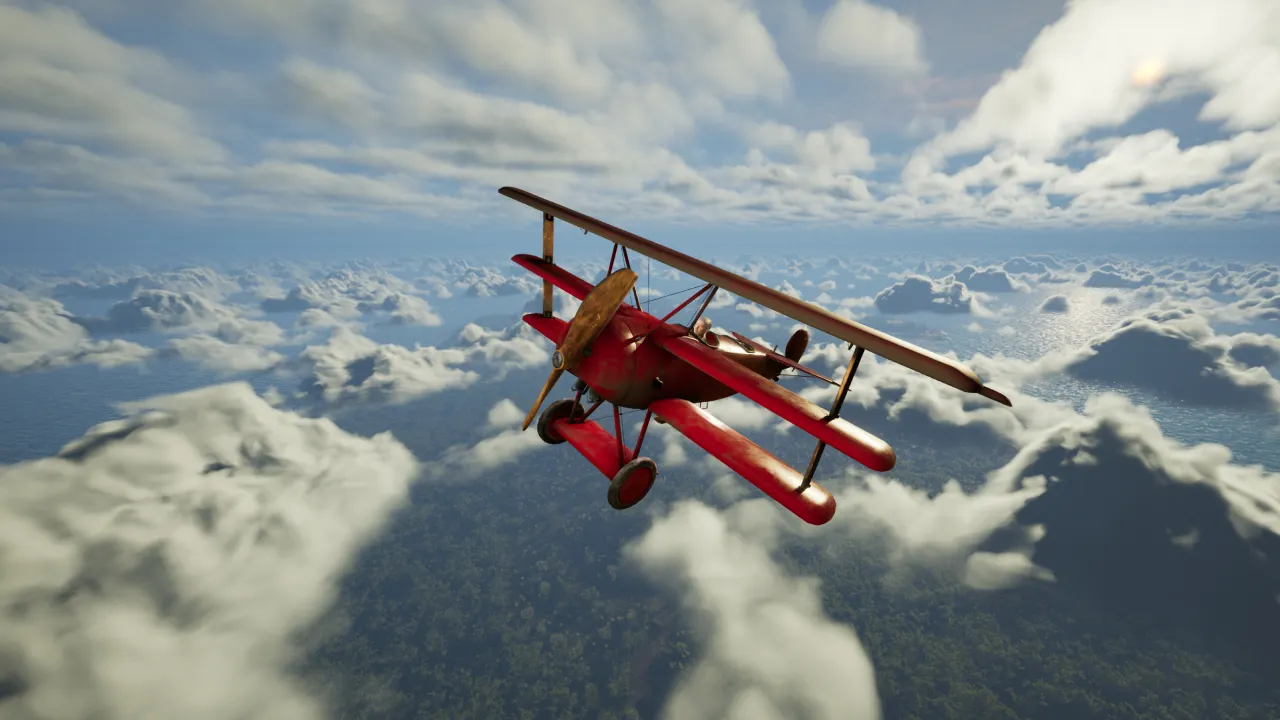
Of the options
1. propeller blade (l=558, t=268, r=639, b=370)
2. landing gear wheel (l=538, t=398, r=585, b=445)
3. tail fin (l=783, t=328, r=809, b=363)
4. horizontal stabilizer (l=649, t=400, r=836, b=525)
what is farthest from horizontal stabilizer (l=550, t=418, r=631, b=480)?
tail fin (l=783, t=328, r=809, b=363)

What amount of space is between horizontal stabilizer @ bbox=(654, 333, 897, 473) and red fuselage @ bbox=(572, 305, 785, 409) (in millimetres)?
481

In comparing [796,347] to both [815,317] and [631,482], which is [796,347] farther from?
[631,482]

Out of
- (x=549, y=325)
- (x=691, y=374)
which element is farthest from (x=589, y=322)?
(x=549, y=325)

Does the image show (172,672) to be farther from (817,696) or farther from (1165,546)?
(1165,546)

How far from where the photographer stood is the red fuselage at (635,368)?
32.0 feet

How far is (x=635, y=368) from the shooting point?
9844 millimetres

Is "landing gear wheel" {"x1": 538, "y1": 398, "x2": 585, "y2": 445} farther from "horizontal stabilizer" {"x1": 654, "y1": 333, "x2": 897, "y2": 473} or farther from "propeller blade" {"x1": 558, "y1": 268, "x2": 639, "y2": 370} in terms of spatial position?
"horizontal stabilizer" {"x1": 654, "y1": 333, "x2": 897, "y2": 473}

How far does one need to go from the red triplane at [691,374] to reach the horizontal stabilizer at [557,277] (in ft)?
1.24

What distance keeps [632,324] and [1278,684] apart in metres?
200

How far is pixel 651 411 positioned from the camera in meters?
10.3

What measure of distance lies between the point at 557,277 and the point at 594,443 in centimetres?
534

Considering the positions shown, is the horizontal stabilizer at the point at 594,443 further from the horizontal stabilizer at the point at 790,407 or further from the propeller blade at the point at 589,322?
the horizontal stabilizer at the point at 790,407

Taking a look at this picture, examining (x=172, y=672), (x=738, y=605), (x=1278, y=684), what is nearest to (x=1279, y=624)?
(x=1278, y=684)

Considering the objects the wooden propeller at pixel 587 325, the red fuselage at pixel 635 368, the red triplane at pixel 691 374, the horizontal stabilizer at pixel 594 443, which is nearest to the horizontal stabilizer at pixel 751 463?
the red triplane at pixel 691 374
